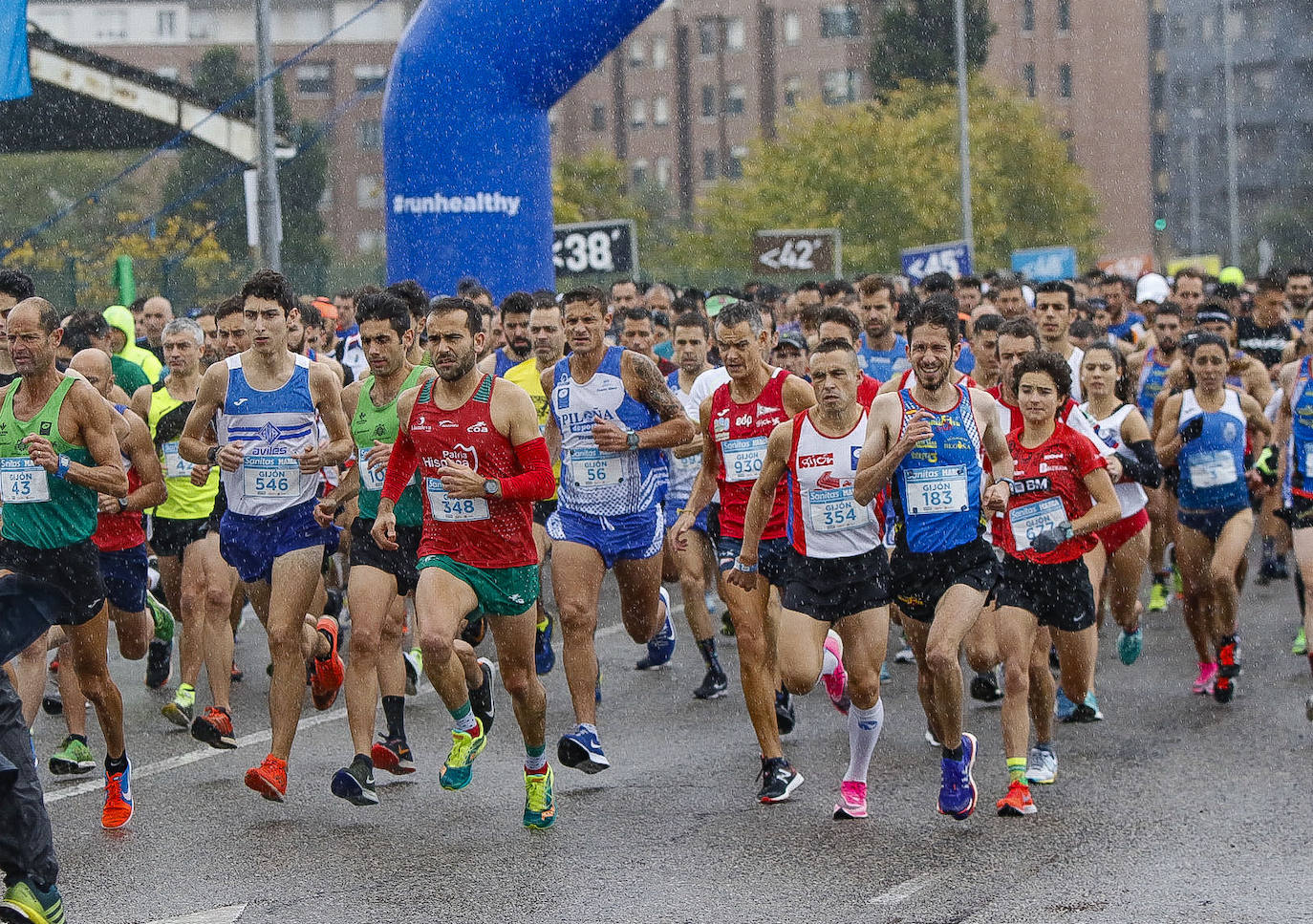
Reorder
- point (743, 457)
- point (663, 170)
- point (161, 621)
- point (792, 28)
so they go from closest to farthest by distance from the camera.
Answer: point (743, 457) → point (161, 621) → point (792, 28) → point (663, 170)

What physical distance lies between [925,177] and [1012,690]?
43.8 meters

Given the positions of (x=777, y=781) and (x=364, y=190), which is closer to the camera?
(x=777, y=781)

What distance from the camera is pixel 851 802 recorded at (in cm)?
739

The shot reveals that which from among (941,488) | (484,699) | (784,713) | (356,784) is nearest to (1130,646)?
(784,713)

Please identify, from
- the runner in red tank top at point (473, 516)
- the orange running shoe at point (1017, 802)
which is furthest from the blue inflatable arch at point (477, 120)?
the orange running shoe at point (1017, 802)

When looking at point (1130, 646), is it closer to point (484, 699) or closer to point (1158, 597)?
point (1158, 597)

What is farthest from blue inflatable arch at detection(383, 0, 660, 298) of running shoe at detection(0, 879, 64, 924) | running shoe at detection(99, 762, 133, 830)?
running shoe at detection(0, 879, 64, 924)

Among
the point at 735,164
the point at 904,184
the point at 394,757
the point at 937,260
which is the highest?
the point at 735,164

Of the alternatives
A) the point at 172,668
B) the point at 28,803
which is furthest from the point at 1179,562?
the point at 28,803

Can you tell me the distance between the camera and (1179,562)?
10.3 metres

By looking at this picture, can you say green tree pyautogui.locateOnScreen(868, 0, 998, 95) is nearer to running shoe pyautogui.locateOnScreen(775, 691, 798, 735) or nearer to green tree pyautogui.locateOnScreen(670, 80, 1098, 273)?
green tree pyautogui.locateOnScreen(670, 80, 1098, 273)

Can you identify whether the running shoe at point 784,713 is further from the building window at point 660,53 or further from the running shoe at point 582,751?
the building window at point 660,53

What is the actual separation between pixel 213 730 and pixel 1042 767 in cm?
347

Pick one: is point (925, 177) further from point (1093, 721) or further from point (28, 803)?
point (28, 803)
